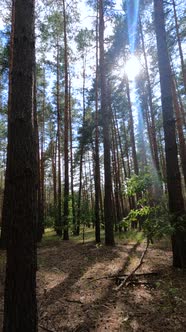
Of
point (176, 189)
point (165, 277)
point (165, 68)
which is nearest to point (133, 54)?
point (165, 68)

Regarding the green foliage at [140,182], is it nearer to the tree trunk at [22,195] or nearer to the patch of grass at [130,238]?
the tree trunk at [22,195]

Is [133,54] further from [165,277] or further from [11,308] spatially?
[11,308]

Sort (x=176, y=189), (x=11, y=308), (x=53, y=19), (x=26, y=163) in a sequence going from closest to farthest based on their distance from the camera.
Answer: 1. (x=11, y=308)
2. (x=26, y=163)
3. (x=176, y=189)
4. (x=53, y=19)

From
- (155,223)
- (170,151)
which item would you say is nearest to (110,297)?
(155,223)

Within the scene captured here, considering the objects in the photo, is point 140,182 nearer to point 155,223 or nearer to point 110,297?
point 155,223

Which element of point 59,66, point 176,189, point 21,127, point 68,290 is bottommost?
point 68,290

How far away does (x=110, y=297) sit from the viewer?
3973mm

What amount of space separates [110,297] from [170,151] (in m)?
3.31

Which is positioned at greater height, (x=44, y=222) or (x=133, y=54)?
(x=133, y=54)

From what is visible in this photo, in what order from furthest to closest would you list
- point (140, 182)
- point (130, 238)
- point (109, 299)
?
point (130, 238)
point (140, 182)
point (109, 299)

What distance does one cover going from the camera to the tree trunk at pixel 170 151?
16.2 ft

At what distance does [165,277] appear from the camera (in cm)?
464

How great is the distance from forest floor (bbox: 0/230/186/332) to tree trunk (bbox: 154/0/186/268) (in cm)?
53

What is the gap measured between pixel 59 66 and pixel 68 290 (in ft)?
40.7
